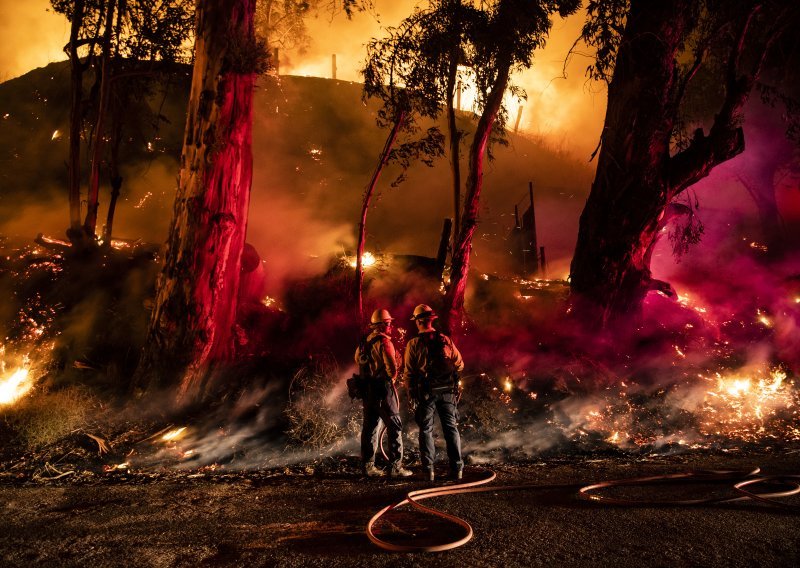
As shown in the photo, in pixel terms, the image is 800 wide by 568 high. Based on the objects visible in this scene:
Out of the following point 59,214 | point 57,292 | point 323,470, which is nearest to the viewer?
point 323,470

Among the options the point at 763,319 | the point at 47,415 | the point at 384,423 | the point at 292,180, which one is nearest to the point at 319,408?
the point at 384,423

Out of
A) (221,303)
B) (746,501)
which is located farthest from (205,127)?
(746,501)

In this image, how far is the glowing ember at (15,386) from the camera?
8.44 meters

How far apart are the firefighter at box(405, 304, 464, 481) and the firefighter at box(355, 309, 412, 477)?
234 mm

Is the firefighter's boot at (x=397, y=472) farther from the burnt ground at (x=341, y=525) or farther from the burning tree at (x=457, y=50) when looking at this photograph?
the burning tree at (x=457, y=50)

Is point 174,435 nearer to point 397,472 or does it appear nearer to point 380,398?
point 380,398

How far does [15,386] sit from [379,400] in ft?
21.8

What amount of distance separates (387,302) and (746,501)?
7958 millimetres

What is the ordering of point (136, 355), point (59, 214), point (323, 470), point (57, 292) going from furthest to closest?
point (59, 214)
point (57, 292)
point (136, 355)
point (323, 470)

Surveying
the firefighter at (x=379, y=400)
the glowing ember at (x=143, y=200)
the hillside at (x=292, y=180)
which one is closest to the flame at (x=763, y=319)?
the hillside at (x=292, y=180)

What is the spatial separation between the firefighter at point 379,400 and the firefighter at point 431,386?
0.77 feet

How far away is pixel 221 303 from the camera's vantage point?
867 cm

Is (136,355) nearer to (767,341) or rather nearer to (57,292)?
(57,292)

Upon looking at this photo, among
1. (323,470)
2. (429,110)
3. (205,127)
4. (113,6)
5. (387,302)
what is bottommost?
(323,470)
